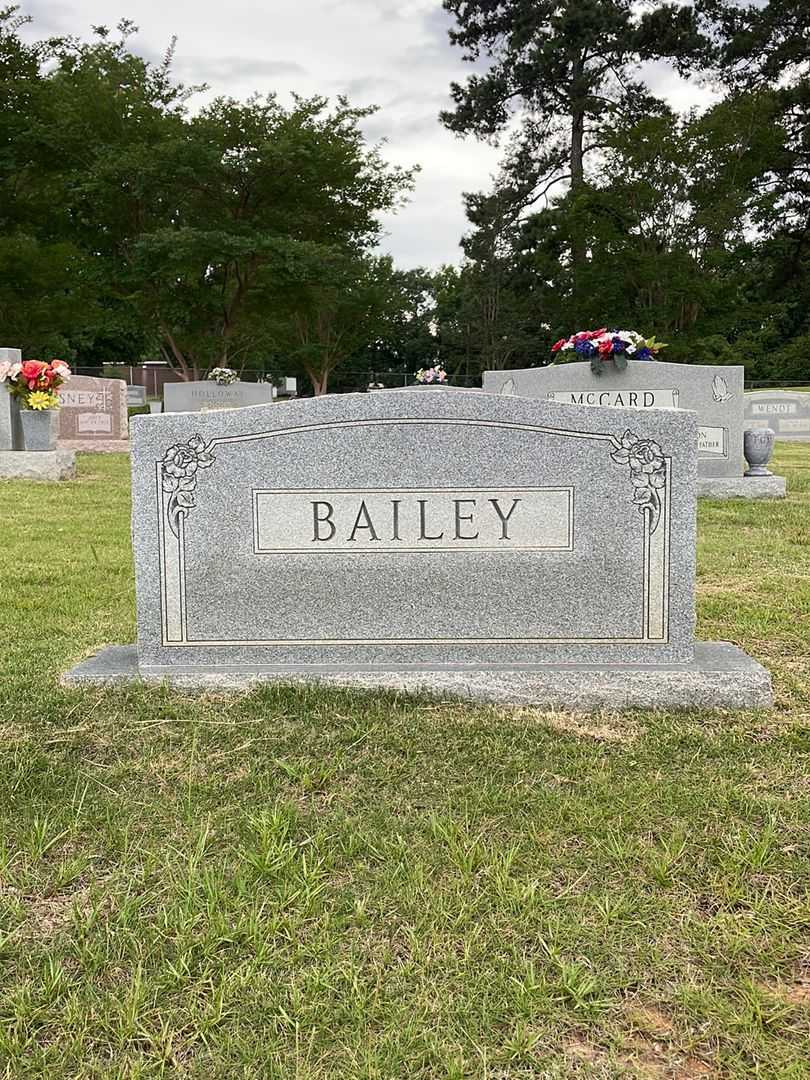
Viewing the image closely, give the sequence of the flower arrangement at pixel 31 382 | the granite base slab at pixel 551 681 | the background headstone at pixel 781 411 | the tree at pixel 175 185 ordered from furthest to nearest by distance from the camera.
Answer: the tree at pixel 175 185, the background headstone at pixel 781 411, the flower arrangement at pixel 31 382, the granite base slab at pixel 551 681

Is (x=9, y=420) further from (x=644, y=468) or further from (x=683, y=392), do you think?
(x=644, y=468)

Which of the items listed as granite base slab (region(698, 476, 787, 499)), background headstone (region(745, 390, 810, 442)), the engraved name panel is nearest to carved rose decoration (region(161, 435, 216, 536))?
the engraved name panel

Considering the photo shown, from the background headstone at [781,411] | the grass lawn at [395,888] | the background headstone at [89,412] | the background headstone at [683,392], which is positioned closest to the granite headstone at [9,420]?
the background headstone at [89,412]

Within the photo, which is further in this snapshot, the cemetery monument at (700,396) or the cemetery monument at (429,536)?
the cemetery monument at (700,396)

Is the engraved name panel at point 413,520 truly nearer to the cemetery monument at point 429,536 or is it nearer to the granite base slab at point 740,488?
the cemetery monument at point 429,536

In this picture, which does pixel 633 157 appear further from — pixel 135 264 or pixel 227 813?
pixel 227 813

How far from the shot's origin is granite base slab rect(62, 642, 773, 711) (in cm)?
310

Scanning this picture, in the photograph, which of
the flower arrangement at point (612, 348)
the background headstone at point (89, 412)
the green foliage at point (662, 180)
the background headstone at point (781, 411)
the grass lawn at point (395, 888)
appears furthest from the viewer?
the green foliage at point (662, 180)

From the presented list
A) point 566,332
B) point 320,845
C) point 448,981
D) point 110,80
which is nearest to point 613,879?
point 448,981

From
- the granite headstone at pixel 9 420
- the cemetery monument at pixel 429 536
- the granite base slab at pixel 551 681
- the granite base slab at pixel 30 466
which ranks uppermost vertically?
the granite headstone at pixel 9 420

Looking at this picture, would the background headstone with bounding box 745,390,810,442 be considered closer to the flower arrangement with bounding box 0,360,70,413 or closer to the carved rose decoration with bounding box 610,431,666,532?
the flower arrangement with bounding box 0,360,70,413

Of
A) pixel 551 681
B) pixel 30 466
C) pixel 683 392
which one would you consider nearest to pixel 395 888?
pixel 551 681

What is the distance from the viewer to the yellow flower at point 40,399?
10.7 meters

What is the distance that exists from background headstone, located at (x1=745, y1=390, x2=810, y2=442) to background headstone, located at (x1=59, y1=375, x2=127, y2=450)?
12481mm
